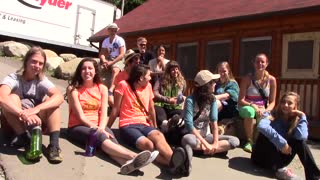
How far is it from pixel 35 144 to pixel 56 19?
16.9m

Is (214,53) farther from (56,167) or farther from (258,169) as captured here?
(56,167)

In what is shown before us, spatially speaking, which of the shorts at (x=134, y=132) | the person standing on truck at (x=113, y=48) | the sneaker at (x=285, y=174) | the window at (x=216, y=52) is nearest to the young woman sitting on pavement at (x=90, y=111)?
the shorts at (x=134, y=132)

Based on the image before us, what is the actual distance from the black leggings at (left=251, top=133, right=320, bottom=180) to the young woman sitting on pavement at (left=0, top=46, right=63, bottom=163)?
272 centimetres

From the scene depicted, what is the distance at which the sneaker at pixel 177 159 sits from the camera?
552cm

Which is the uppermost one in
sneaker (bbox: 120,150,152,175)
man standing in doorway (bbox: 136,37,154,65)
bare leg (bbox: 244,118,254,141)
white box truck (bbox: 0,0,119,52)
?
white box truck (bbox: 0,0,119,52)

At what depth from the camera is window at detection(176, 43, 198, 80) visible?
14993 millimetres

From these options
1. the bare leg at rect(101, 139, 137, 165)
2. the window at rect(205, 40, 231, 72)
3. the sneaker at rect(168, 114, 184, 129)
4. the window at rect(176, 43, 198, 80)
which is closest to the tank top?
the sneaker at rect(168, 114, 184, 129)

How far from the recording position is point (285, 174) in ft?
20.0

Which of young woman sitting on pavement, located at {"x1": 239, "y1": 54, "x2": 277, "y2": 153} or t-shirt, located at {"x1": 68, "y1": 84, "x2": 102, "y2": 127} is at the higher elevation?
young woman sitting on pavement, located at {"x1": 239, "y1": 54, "x2": 277, "y2": 153}

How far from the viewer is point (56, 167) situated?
5500 mm

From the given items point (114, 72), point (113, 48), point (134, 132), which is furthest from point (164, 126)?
point (113, 48)

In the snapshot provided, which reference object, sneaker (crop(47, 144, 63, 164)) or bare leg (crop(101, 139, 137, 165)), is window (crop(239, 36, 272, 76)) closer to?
bare leg (crop(101, 139, 137, 165))

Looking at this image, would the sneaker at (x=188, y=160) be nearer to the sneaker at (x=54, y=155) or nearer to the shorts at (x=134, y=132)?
the shorts at (x=134, y=132)

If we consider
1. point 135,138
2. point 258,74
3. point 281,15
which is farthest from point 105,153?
point 281,15
